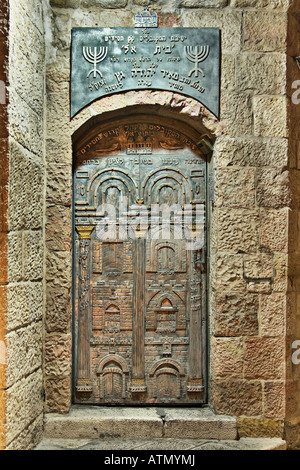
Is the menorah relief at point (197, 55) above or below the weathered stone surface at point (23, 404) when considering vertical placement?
above

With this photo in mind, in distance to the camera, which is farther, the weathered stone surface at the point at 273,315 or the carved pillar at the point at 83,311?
the carved pillar at the point at 83,311

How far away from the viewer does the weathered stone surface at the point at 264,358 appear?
2531 mm

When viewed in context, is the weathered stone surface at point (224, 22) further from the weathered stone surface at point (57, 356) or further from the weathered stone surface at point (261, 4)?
the weathered stone surface at point (57, 356)

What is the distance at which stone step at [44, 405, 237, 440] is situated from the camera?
249cm

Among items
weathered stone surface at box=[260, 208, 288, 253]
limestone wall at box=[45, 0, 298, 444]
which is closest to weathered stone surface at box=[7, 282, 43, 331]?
limestone wall at box=[45, 0, 298, 444]

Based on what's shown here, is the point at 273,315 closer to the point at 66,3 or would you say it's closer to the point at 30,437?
the point at 30,437

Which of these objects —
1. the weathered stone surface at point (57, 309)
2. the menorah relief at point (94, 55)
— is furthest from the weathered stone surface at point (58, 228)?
the menorah relief at point (94, 55)

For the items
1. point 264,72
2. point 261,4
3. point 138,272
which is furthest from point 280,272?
point 261,4

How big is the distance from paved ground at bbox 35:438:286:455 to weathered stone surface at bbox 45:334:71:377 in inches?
16.9

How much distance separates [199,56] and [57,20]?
39.9 inches

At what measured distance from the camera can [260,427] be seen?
253 cm

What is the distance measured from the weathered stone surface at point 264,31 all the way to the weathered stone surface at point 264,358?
202 centimetres

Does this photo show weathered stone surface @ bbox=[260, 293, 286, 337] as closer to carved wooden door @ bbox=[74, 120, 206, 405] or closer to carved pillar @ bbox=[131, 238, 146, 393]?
carved wooden door @ bbox=[74, 120, 206, 405]
